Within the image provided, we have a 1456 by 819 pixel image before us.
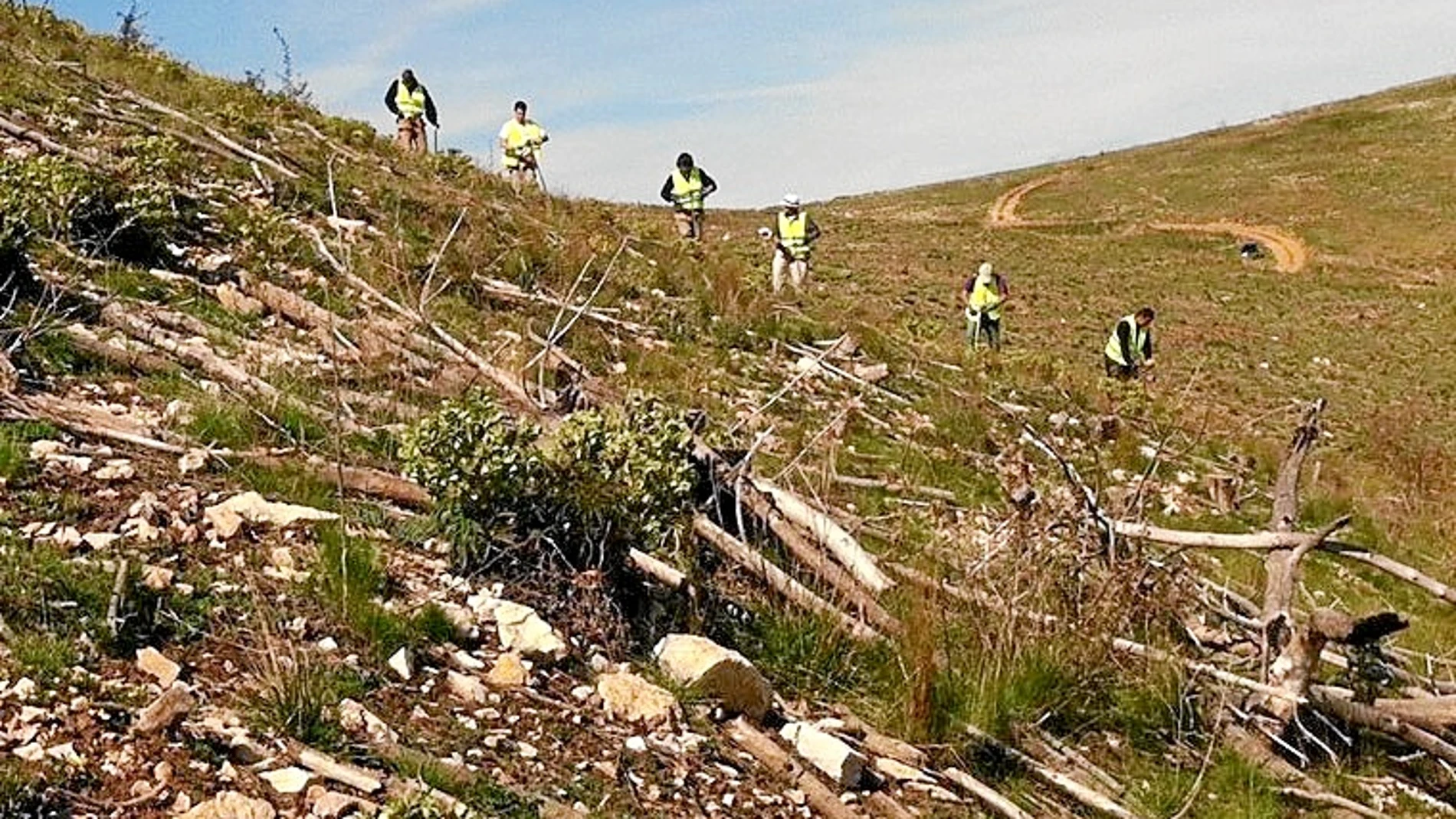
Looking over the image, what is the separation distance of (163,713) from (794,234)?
16.0 m

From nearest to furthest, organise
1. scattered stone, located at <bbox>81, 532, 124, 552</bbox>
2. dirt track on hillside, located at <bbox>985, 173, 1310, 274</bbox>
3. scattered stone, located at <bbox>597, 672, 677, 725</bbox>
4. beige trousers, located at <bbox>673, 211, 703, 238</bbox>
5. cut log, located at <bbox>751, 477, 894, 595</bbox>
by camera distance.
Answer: scattered stone, located at <bbox>597, 672, 677, 725</bbox> < scattered stone, located at <bbox>81, 532, 124, 552</bbox> < cut log, located at <bbox>751, 477, 894, 595</bbox> < beige trousers, located at <bbox>673, 211, 703, 238</bbox> < dirt track on hillside, located at <bbox>985, 173, 1310, 274</bbox>

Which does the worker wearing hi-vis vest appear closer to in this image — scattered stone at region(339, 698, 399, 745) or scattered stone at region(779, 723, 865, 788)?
scattered stone at region(779, 723, 865, 788)

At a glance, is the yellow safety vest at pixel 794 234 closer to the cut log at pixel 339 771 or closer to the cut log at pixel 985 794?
the cut log at pixel 985 794

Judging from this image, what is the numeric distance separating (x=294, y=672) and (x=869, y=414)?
7087 millimetres

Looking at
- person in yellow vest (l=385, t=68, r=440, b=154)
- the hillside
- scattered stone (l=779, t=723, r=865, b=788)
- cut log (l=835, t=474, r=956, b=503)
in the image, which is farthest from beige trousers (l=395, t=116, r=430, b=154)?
scattered stone (l=779, t=723, r=865, b=788)

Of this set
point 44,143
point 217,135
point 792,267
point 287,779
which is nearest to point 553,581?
point 287,779

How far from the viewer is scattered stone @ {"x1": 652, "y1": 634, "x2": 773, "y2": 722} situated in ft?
15.2

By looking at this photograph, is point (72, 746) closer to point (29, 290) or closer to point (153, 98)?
point (29, 290)

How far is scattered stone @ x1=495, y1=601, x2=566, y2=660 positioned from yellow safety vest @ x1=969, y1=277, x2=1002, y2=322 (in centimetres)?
1453

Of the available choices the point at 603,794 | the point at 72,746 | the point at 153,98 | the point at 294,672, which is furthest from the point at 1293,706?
the point at 153,98

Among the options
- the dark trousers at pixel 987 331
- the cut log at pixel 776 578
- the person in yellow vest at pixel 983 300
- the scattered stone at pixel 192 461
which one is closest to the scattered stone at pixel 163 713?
the scattered stone at pixel 192 461

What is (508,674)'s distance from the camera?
450cm

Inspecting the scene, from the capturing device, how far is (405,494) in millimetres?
5645

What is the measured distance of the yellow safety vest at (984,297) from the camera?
18594 mm
